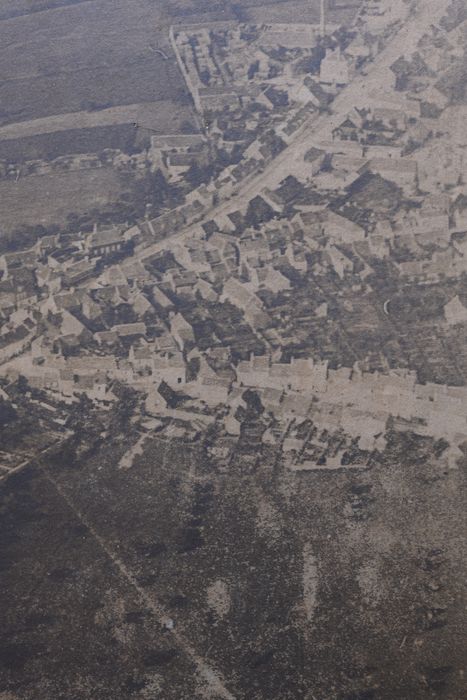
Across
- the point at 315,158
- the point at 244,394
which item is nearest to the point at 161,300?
the point at 244,394

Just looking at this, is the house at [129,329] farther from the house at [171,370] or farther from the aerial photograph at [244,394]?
the house at [171,370]

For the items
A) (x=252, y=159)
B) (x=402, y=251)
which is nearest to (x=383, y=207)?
(x=402, y=251)

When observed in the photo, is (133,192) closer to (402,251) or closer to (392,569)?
(402,251)

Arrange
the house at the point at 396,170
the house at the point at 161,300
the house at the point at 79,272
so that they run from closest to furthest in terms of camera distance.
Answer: the house at the point at 161,300, the house at the point at 79,272, the house at the point at 396,170

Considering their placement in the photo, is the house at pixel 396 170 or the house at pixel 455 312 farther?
the house at pixel 396 170

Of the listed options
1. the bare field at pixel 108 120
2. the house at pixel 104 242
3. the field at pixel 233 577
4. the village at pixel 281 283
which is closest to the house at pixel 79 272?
the village at pixel 281 283

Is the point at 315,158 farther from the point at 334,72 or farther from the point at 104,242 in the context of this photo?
the point at 334,72

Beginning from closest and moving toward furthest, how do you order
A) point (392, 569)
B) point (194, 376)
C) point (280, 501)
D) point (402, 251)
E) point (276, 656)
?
point (276, 656) → point (392, 569) → point (280, 501) → point (194, 376) → point (402, 251)
